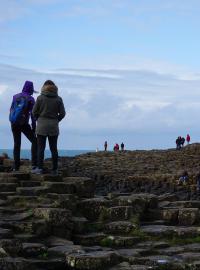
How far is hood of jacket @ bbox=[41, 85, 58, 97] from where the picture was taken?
14156 millimetres

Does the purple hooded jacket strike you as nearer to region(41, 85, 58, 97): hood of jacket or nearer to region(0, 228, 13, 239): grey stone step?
region(41, 85, 58, 97): hood of jacket

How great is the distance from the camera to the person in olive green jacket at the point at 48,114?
46.4 feet

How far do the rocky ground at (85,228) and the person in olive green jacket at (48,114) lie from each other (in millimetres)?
937

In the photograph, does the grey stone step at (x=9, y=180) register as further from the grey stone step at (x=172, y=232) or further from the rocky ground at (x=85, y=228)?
the grey stone step at (x=172, y=232)

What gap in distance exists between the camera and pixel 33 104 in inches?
586

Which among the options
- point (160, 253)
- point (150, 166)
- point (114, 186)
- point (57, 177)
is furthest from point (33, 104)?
point (150, 166)

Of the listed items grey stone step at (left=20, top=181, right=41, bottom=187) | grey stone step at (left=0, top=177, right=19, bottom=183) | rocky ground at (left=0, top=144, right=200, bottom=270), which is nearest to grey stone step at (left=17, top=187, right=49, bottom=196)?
rocky ground at (left=0, top=144, right=200, bottom=270)

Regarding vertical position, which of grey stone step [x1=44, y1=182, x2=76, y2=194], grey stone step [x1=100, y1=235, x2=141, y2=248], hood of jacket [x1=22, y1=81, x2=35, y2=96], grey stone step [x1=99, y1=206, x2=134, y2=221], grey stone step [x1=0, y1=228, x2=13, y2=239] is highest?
hood of jacket [x1=22, y1=81, x2=35, y2=96]

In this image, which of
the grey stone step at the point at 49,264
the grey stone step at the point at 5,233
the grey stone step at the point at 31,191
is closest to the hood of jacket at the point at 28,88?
the grey stone step at the point at 31,191

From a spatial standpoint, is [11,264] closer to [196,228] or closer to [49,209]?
[49,209]

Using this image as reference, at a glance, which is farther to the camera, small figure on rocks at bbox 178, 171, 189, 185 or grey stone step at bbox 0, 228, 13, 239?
small figure on rocks at bbox 178, 171, 189, 185

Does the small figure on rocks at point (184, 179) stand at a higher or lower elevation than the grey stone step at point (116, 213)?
higher

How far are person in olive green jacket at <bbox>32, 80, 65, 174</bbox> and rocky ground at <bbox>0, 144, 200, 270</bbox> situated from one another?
937 mm

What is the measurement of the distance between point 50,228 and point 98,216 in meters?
1.91
